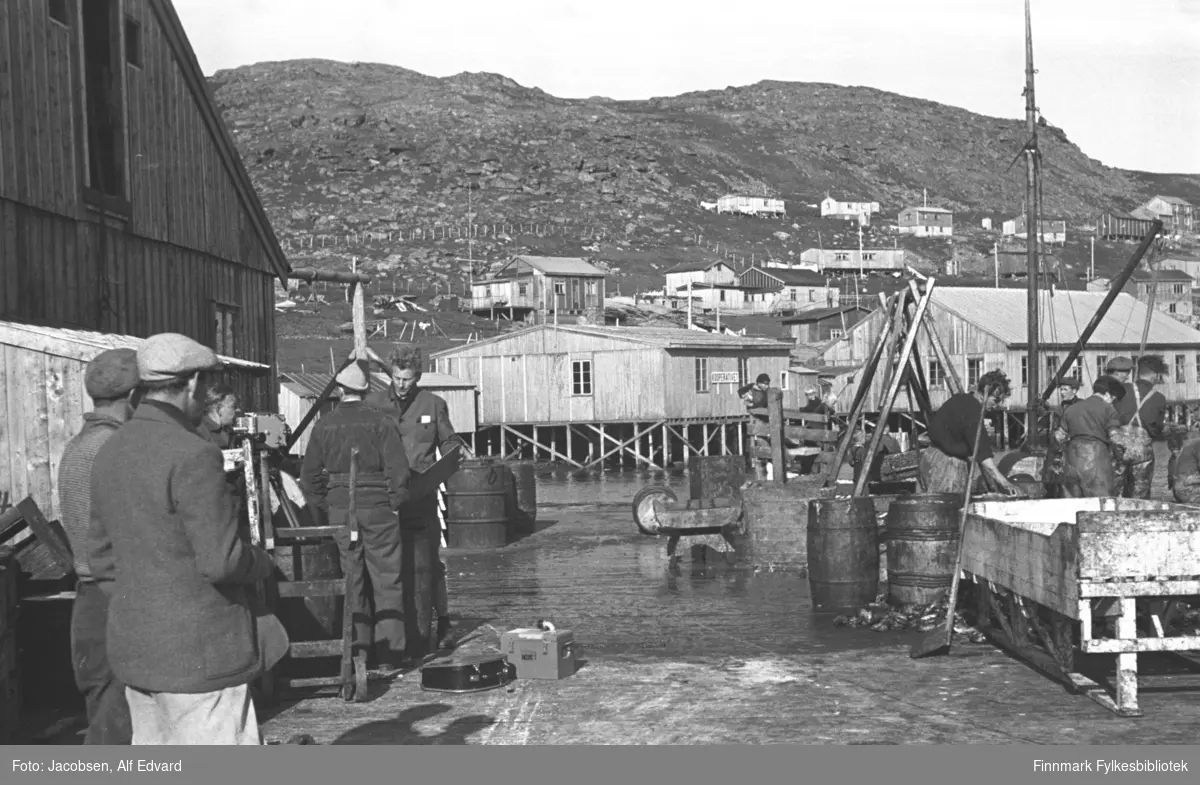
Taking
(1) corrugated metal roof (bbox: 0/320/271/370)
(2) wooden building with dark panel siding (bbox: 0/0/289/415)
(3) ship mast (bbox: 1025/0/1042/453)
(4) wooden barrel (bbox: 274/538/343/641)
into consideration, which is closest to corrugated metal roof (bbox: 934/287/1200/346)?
(3) ship mast (bbox: 1025/0/1042/453)

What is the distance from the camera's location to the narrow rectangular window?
49.0 meters

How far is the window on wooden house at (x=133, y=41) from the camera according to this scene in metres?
14.1

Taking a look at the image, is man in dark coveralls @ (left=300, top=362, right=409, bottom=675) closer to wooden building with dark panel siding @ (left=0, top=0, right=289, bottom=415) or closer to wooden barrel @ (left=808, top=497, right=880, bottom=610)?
wooden barrel @ (left=808, top=497, right=880, bottom=610)

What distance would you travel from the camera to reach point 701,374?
161ft

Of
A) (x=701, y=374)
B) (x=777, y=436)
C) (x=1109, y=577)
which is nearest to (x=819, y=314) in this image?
(x=701, y=374)

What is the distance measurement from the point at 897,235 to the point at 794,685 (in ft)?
505

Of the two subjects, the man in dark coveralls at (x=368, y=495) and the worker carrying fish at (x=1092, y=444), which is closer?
the man in dark coveralls at (x=368, y=495)

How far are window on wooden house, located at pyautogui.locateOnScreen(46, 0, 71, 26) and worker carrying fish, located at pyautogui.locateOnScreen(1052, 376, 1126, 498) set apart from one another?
387 inches

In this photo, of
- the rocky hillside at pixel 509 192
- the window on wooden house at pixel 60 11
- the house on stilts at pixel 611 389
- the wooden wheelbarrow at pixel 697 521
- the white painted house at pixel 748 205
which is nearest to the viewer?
the window on wooden house at pixel 60 11

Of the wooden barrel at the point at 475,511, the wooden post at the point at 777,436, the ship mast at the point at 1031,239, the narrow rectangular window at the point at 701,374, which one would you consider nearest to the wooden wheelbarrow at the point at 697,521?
the wooden post at the point at 777,436

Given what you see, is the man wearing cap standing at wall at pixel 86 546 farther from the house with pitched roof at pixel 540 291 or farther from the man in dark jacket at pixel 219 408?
the house with pitched roof at pixel 540 291

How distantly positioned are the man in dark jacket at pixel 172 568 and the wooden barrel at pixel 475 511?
11692mm

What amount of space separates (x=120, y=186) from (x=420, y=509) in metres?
6.61
